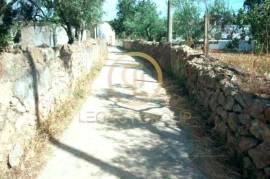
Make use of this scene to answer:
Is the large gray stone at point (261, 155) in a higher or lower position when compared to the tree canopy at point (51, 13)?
lower

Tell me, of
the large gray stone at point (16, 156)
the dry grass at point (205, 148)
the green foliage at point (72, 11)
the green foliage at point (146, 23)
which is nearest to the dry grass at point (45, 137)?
the large gray stone at point (16, 156)

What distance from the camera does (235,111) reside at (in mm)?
6176

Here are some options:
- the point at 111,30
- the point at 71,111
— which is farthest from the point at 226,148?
the point at 111,30

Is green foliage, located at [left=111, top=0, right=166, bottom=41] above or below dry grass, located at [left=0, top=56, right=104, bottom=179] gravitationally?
above

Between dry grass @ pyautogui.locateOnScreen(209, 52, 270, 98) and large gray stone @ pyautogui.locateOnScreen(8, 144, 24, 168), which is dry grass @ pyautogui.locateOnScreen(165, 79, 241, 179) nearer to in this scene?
dry grass @ pyautogui.locateOnScreen(209, 52, 270, 98)

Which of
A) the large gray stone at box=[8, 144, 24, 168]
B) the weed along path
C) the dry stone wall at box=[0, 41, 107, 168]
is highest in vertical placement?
the dry stone wall at box=[0, 41, 107, 168]

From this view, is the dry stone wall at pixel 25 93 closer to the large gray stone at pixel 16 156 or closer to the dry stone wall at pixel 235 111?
the large gray stone at pixel 16 156

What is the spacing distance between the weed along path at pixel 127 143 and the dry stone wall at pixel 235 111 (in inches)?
18.3

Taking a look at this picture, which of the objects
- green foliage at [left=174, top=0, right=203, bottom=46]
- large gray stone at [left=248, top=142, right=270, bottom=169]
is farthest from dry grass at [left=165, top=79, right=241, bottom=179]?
green foliage at [left=174, top=0, right=203, bottom=46]

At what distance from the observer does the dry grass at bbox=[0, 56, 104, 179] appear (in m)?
5.47

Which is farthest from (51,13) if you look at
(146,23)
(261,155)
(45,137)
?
(146,23)

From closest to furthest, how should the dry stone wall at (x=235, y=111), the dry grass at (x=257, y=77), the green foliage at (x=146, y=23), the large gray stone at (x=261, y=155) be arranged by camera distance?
1. the large gray stone at (x=261, y=155)
2. the dry stone wall at (x=235, y=111)
3. the dry grass at (x=257, y=77)
4. the green foliage at (x=146, y=23)

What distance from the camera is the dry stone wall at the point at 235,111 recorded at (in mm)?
4973

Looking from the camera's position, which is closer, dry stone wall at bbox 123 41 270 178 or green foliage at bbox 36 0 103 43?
dry stone wall at bbox 123 41 270 178
